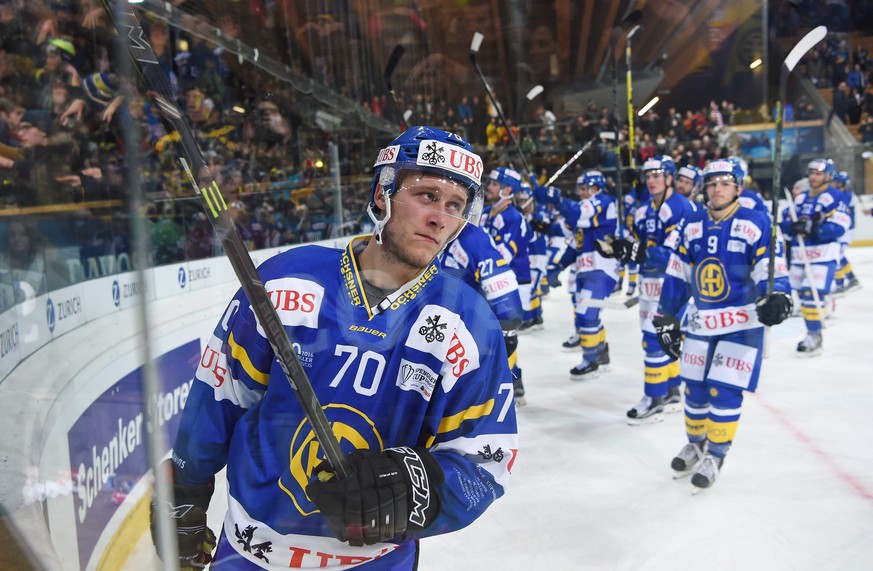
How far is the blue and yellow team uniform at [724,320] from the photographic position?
8.82ft

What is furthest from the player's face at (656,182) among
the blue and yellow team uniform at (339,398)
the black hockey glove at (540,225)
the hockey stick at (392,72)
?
the blue and yellow team uniform at (339,398)

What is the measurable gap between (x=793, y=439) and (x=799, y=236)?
118 inches

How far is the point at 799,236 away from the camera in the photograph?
5.48m

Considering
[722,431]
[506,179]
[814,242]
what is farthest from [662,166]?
[814,242]

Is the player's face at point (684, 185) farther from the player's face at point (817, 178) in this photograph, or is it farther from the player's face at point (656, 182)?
the player's face at point (817, 178)

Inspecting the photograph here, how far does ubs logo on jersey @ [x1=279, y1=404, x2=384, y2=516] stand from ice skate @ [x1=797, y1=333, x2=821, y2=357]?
13.8 feet

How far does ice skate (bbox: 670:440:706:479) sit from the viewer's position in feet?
9.27

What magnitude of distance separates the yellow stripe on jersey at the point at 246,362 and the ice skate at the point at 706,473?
86.8 inches

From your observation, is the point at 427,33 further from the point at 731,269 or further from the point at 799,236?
the point at 799,236

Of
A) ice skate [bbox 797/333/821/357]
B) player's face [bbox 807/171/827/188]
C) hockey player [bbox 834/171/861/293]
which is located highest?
player's face [bbox 807/171/827/188]

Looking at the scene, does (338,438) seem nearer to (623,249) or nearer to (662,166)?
(662,166)

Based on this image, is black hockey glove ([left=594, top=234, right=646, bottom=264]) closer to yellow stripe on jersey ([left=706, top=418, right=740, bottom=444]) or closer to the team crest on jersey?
yellow stripe on jersey ([left=706, top=418, right=740, bottom=444])

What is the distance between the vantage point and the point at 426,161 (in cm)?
88

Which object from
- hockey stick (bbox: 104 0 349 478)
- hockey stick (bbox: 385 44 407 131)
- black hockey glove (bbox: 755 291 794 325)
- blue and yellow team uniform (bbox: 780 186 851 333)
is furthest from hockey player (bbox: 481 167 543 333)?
blue and yellow team uniform (bbox: 780 186 851 333)
